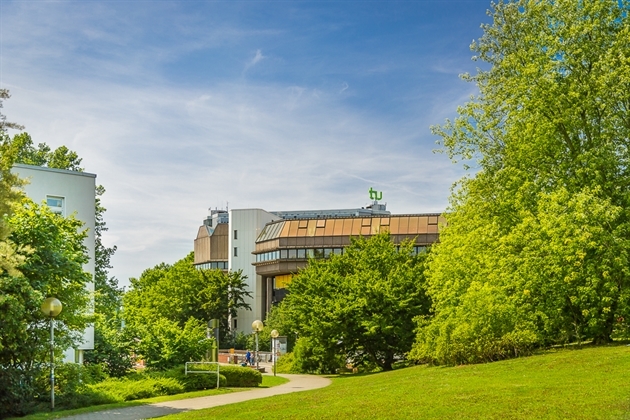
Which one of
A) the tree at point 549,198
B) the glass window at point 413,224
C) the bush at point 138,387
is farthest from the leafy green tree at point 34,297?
the glass window at point 413,224

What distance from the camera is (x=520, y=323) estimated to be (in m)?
28.2

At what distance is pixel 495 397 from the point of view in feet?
53.3

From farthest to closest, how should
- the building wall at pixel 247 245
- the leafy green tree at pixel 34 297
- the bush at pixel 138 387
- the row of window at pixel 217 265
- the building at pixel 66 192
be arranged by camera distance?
the row of window at pixel 217 265
the building wall at pixel 247 245
the building at pixel 66 192
the bush at pixel 138 387
the leafy green tree at pixel 34 297

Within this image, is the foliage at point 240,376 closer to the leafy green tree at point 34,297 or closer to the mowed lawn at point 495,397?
the leafy green tree at point 34,297

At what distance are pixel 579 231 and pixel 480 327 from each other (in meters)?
5.58

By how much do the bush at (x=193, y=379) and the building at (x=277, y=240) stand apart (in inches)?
1767

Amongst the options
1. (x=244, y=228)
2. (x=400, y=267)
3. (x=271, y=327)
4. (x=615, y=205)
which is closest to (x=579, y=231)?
(x=615, y=205)

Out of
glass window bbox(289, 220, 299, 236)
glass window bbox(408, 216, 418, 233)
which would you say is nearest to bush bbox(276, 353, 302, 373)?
glass window bbox(408, 216, 418, 233)

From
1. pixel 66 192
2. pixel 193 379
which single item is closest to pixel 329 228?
pixel 66 192

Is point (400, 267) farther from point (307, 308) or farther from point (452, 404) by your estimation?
point (452, 404)

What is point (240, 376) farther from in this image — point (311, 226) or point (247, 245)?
point (247, 245)

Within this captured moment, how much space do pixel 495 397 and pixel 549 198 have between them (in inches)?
513

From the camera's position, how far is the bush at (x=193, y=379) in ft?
93.2

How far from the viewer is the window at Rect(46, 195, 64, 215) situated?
105 ft
